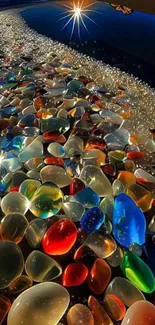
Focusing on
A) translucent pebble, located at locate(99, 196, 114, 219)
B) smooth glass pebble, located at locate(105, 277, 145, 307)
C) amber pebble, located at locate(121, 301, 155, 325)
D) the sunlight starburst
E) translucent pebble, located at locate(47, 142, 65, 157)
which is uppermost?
the sunlight starburst

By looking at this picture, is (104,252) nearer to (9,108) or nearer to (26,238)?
(26,238)

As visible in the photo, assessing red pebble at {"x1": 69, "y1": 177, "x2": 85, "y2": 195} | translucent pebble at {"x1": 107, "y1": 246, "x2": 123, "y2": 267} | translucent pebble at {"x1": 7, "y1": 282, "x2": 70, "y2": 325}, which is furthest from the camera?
red pebble at {"x1": 69, "y1": 177, "x2": 85, "y2": 195}

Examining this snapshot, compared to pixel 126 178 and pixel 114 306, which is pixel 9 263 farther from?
pixel 126 178

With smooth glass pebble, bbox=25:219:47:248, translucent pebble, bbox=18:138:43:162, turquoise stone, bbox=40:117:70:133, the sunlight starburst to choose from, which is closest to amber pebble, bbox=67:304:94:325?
smooth glass pebble, bbox=25:219:47:248

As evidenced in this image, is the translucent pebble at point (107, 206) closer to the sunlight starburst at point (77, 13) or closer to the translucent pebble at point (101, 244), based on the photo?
the translucent pebble at point (101, 244)

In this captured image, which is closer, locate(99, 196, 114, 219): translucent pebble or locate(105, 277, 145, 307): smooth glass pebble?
locate(105, 277, 145, 307): smooth glass pebble

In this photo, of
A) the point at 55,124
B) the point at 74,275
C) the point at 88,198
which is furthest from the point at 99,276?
the point at 55,124

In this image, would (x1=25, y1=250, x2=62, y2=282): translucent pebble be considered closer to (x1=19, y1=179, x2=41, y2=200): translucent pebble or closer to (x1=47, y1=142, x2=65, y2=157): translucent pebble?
(x1=19, y1=179, x2=41, y2=200): translucent pebble

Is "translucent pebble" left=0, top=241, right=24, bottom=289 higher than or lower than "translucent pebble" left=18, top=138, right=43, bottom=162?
lower

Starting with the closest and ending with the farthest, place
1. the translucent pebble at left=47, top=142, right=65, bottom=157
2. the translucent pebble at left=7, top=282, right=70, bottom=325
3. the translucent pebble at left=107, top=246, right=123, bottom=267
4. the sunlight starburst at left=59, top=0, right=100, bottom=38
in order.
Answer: the translucent pebble at left=7, top=282, right=70, bottom=325, the translucent pebble at left=107, top=246, right=123, bottom=267, the translucent pebble at left=47, top=142, right=65, bottom=157, the sunlight starburst at left=59, top=0, right=100, bottom=38
